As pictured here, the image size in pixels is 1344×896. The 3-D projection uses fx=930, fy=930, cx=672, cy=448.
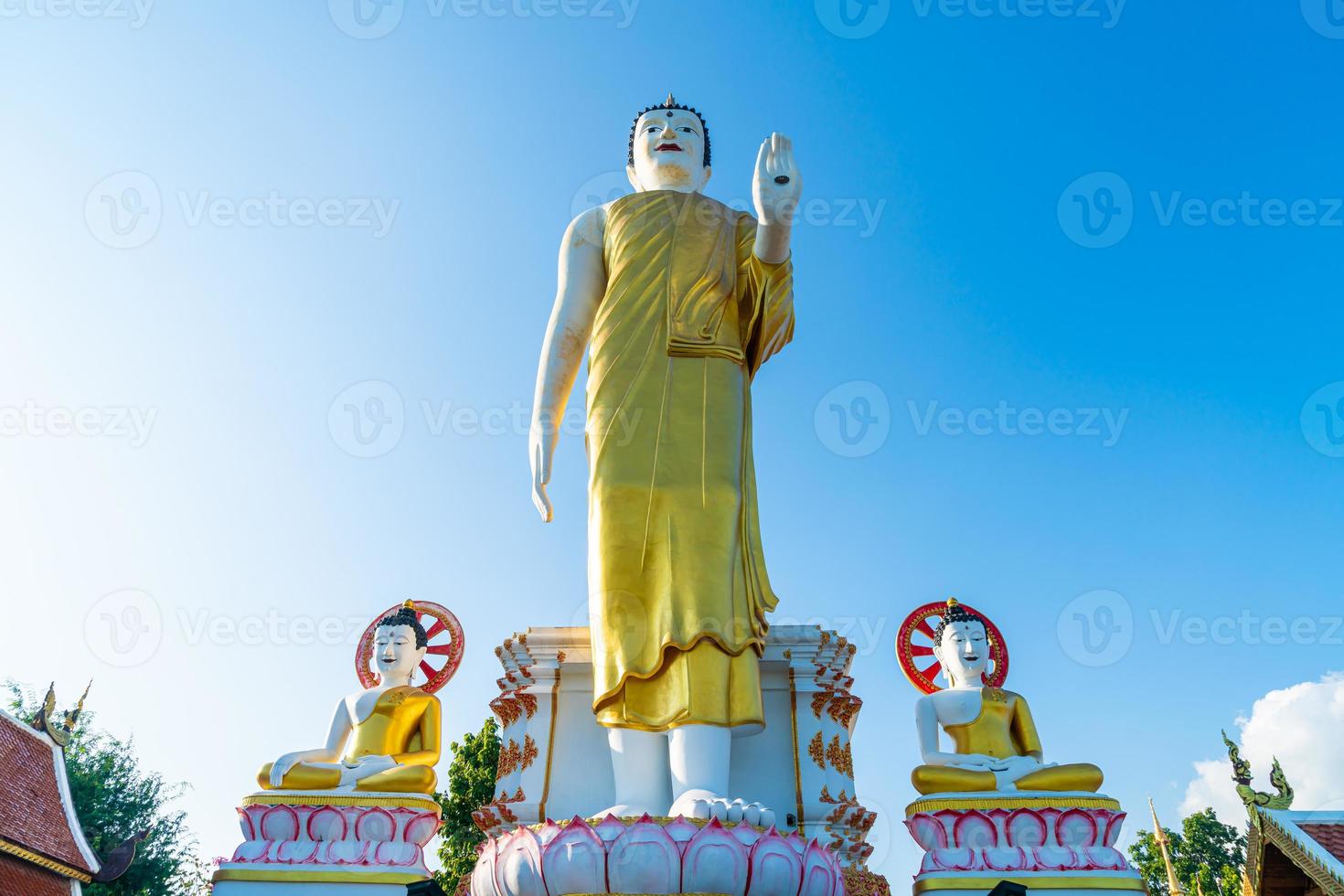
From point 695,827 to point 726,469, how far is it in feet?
6.65

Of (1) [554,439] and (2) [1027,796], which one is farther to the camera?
(1) [554,439]

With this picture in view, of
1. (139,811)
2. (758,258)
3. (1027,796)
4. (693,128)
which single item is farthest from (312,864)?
(139,811)

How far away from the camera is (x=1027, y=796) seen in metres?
4.86

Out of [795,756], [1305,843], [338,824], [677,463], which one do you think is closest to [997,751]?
[795,756]

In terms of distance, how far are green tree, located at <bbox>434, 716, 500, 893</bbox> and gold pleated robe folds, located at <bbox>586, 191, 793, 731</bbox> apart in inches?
399

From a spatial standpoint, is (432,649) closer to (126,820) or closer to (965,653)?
(965,653)

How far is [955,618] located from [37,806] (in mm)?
9437

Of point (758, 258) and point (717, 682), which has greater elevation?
point (758, 258)

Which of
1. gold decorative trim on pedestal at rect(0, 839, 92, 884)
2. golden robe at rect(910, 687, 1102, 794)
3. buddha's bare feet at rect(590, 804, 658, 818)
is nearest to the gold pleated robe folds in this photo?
buddha's bare feet at rect(590, 804, 658, 818)

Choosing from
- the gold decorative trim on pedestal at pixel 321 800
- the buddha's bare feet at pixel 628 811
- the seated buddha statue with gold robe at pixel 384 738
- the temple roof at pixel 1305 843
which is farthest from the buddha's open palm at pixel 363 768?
the temple roof at pixel 1305 843

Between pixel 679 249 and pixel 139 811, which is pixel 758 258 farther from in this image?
pixel 139 811

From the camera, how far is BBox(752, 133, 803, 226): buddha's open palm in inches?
189

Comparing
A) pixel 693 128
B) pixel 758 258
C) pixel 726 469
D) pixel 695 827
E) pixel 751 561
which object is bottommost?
pixel 695 827

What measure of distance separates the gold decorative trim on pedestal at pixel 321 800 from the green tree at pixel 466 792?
9.45 meters
